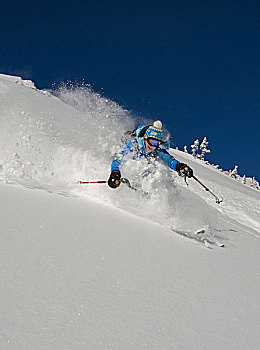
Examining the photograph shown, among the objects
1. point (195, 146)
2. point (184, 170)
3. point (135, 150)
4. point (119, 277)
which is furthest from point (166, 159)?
point (195, 146)

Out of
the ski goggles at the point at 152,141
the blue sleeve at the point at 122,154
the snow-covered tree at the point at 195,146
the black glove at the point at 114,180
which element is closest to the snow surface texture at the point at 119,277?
the black glove at the point at 114,180

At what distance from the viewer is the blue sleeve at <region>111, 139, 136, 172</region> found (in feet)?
17.5

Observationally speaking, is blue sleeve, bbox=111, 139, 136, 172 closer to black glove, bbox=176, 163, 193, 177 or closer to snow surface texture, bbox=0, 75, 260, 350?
snow surface texture, bbox=0, 75, 260, 350

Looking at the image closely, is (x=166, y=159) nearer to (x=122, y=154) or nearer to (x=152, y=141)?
(x=152, y=141)

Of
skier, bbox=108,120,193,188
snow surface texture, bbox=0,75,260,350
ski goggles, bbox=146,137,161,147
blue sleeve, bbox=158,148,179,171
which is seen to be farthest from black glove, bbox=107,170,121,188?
blue sleeve, bbox=158,148,179,171

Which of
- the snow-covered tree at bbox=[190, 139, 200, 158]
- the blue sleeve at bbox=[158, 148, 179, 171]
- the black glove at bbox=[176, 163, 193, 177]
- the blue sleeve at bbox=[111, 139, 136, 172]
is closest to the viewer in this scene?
the blue sleeve at bbox=[111, 139, 136, 172]

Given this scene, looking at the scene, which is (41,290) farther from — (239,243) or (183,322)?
(239,243)

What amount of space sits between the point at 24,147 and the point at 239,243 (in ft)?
16.1

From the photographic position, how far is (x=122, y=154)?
554cm

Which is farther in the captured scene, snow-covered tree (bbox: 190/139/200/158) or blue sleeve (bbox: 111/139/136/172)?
snow-covered tree (bbox: 190/139/200/158)

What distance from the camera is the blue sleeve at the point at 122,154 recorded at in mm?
5324

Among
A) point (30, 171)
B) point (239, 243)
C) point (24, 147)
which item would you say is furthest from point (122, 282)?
point (24, 147)

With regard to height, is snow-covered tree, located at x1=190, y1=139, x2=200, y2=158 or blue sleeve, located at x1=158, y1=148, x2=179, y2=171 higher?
snow-covered tree, located at x1=190, y1=139, x2=200, y2=158

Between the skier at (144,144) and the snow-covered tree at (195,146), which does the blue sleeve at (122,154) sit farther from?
the snow-covered tree at (195,146)
